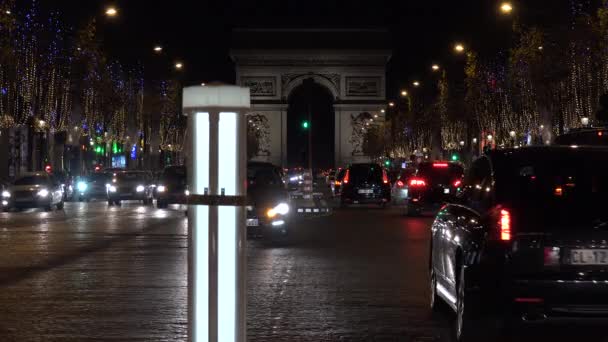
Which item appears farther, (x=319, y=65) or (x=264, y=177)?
(x=319, y=65)

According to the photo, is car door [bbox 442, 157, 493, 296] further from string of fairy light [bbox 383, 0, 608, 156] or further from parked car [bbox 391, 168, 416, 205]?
parked car [bbox 391, 168, 416, 205]

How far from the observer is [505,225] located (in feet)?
31.7

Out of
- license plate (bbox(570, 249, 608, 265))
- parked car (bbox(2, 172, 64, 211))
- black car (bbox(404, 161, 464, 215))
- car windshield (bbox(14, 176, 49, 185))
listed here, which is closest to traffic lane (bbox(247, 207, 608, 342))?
license plate (bbox(570, 249, 608, 265))

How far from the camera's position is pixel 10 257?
2055 centimetres

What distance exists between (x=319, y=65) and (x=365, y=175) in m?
86.7

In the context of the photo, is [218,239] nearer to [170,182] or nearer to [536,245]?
[536,245]

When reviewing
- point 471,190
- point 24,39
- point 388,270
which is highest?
point 24,39

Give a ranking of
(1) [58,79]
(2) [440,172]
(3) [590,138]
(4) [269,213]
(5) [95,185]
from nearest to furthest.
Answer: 1. (3) [590,138]
2. (4) [269,213]
3. (2) [440,172]
4. (5) [95,185]
5. (1) [58,79]

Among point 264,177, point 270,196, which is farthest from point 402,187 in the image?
point 270,196

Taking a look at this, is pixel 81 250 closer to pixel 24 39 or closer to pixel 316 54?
pixel 24 39

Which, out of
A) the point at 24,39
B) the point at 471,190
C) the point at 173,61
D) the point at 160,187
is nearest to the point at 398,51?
the point at 173,61

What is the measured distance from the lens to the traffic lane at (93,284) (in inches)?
464

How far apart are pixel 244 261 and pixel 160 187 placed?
39.2 meters

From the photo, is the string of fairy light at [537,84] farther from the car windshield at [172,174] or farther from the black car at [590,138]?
the black car at [590,138]
